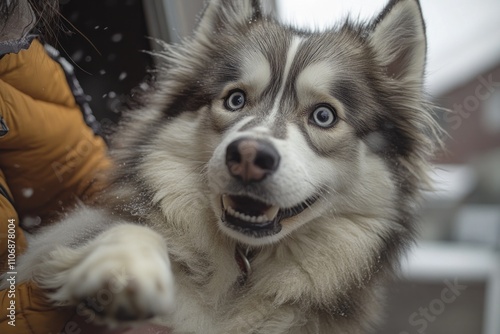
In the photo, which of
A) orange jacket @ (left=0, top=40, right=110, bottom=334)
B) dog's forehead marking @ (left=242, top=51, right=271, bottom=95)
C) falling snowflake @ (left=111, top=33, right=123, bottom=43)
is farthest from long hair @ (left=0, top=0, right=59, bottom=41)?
dog's forehead marking @ (left=242, top=51, right=271, bottom=95)

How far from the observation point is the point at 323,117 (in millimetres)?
1000

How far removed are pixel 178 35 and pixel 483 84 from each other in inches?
37.2

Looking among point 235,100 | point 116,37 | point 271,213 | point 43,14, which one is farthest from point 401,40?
point 43,14

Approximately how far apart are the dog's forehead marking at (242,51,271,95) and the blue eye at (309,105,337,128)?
10 centimetres

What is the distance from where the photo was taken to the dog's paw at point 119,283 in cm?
61

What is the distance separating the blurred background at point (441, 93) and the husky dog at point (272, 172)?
0.18ft

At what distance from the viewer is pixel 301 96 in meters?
1.00

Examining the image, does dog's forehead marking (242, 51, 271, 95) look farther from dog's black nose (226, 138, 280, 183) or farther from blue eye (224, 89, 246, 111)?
dog's black nose (226, 138, 280, 183)

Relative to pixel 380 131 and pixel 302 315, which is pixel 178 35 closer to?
pixel 380 131

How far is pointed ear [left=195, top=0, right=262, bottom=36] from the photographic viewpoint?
1149 millimetres

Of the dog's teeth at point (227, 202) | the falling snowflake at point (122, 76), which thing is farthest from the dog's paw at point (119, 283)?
the falling snowflake at point (122, 76)

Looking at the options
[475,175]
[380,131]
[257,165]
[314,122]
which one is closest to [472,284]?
[475,175]

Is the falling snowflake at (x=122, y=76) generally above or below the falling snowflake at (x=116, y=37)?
below

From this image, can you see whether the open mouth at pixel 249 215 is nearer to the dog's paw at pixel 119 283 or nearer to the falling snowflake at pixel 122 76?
the dog's paw at pixel 119 283
